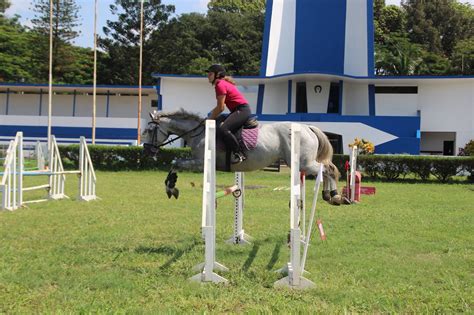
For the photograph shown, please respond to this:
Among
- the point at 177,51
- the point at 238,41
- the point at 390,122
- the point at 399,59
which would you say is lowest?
the point at 390,122

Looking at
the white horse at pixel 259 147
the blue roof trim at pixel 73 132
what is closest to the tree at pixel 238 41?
the blue roof trim at pixel 73 132

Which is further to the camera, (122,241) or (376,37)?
(376,37)

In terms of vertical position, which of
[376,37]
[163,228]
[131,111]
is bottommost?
[163,228]

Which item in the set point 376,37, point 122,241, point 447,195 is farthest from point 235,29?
point 122,241

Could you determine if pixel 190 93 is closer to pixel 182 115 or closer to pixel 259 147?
pixel 182 115

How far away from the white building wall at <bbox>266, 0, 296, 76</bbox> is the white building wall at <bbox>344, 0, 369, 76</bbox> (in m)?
4.02

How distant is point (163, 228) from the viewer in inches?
351

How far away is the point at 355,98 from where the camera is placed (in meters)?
37.8

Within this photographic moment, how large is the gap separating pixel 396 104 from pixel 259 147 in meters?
32.7

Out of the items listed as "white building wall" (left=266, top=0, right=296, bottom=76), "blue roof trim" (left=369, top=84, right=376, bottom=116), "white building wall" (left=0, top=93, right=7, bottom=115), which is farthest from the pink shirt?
"white building wall" (left=0, top=93, right=7, bottom=115)

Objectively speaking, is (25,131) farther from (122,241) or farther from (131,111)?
(122,241)

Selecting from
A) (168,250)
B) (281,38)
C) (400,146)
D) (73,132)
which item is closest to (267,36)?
(281,38)

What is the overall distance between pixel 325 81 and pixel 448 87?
906 cm

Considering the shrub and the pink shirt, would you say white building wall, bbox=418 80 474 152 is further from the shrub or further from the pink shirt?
the pink shirt
